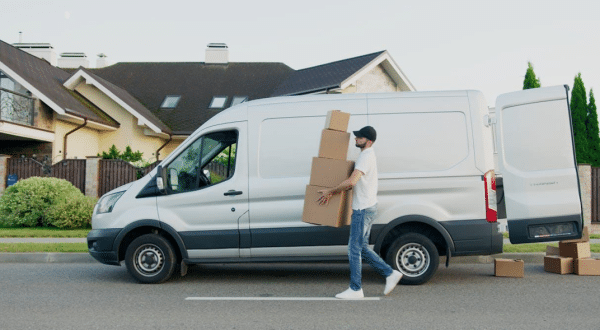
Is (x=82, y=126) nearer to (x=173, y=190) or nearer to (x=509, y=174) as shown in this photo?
(x=173, y=190)

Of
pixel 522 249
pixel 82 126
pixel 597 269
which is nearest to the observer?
pixel 597 269

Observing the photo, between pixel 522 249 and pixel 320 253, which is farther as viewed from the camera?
pixel 522 249

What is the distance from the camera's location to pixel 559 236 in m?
7.08

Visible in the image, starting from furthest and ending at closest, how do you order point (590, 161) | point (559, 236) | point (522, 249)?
1. point (590, 161)
2. point (522, 249)
3. point (559, 236)

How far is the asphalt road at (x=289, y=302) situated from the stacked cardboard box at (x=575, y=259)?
0.23 metres

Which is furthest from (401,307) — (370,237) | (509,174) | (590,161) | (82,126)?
(82,126)

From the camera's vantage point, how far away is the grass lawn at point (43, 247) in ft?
33.7

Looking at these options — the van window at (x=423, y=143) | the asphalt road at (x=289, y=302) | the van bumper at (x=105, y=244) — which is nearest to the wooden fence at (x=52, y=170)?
the asphalt road at (x=289, y=302)

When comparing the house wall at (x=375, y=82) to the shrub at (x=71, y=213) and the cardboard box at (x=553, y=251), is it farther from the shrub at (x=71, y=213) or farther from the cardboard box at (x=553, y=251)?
the cardboard box at (x=553, y=251)

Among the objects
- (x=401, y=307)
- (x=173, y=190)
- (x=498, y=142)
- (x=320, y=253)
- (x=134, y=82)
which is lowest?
(x=401, y=307)

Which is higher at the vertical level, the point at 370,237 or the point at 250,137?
the point at 250,137

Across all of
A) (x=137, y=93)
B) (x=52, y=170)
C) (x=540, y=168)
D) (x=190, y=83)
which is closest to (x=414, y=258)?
(x=540, y=168)

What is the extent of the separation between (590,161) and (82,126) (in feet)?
60.2

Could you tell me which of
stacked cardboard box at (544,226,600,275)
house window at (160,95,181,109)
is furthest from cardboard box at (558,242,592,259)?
house window at (160,95,181,109)
